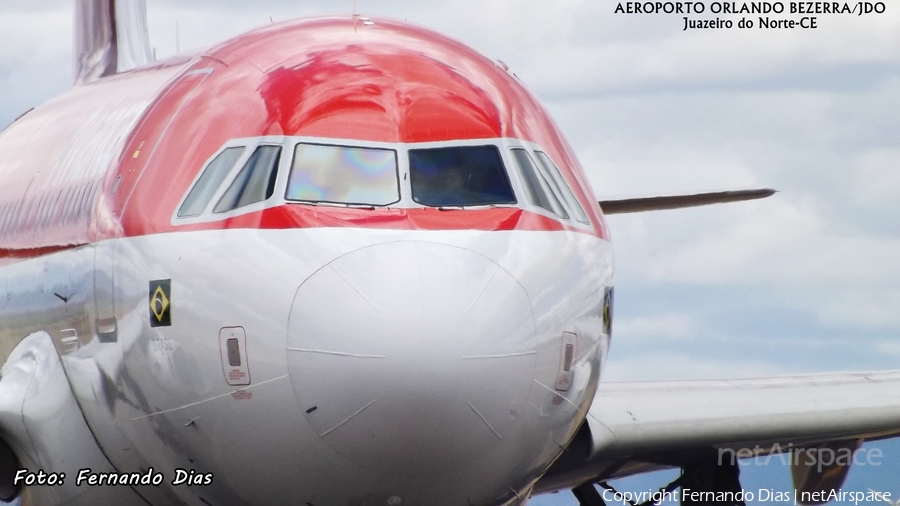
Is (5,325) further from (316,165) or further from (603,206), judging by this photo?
(603,206)

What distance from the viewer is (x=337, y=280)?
8.66m

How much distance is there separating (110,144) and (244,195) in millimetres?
2944

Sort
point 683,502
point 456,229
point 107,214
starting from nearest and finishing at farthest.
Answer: point 456,229 < point 107,214 < point 683,502

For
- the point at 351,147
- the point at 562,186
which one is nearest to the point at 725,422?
the point at 562,186

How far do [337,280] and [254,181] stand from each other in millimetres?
1315

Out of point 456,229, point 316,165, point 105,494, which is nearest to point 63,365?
point 105,494

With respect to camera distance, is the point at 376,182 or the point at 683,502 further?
the point at 683,502

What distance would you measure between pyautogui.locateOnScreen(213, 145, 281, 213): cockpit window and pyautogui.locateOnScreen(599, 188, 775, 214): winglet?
6306mm

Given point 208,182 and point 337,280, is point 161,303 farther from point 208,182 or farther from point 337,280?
point 337,280

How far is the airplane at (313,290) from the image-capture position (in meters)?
8.66

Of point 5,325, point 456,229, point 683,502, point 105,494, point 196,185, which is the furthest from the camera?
point 683,502

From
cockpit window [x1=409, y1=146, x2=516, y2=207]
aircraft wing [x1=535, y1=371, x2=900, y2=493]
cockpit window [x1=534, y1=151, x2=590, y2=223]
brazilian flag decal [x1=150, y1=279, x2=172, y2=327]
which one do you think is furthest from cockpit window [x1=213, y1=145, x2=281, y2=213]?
aircraft wing [x1=535, y1=371, x2=900, y2=493]

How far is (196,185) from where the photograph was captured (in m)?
10.1

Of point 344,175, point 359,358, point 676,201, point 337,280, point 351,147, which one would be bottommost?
point 676,201
